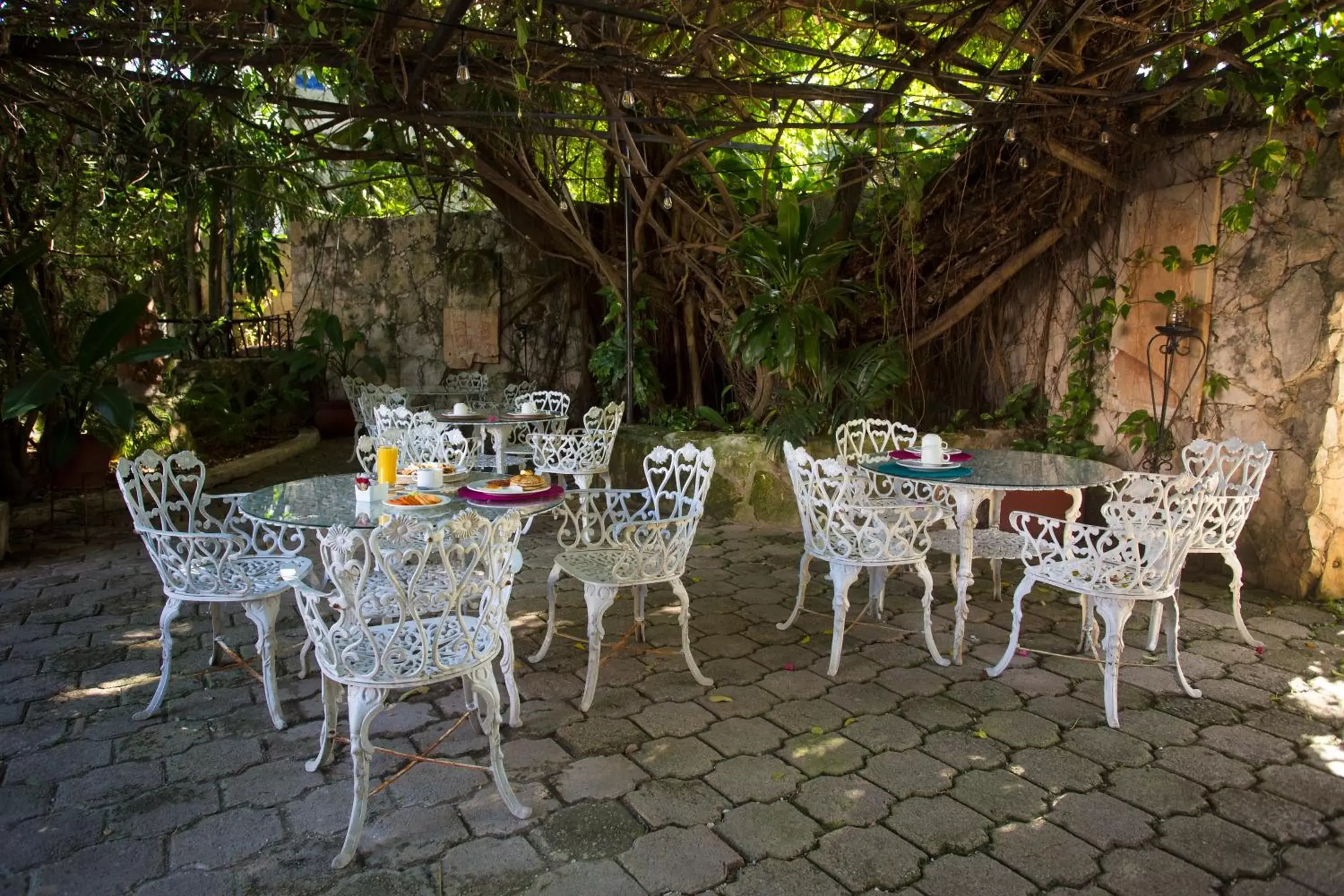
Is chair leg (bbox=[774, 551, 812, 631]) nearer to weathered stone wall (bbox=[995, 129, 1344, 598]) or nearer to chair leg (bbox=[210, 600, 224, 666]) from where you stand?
chair leg (bbox=[210, 600, 224, 666])

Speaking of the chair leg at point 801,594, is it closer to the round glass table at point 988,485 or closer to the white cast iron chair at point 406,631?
the round glass table at point 988,485

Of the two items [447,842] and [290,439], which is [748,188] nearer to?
[290,439]

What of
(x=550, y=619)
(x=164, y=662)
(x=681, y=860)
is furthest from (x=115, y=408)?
(x=681, y=860)

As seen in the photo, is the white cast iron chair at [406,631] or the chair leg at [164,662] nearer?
the white cast iron chair at [406,631]

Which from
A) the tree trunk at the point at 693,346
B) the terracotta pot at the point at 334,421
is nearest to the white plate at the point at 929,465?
the tree trunk at the point at 693,346

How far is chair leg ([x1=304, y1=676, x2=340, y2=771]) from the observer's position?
2.49 meters

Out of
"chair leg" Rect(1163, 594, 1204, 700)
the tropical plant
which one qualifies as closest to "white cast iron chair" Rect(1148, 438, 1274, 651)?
"chair leg" Rect(1163, 594, 1204, 700)

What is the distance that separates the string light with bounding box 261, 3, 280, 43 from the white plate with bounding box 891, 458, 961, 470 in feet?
9.43

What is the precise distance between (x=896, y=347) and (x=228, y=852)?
190 inches

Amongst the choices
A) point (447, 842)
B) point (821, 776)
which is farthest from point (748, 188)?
point (447, 842)

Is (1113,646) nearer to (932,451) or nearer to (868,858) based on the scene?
(932,451)

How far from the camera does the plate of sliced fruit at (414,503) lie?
9.29ft

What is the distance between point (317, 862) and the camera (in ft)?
7.04

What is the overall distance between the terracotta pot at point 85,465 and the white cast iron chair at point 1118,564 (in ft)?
19.3
